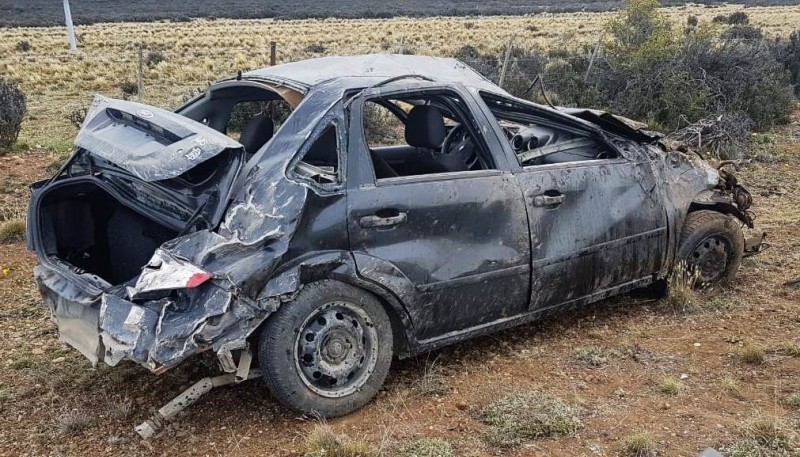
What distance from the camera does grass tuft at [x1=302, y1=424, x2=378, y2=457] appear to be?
3318 mm

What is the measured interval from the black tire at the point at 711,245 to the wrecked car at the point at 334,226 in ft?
0.73

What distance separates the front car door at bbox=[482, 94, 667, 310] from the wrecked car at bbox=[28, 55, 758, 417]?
13 millimetres

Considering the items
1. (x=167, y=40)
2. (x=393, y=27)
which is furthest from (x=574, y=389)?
(x=393, y=27)

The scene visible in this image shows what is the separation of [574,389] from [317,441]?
149 centimetres

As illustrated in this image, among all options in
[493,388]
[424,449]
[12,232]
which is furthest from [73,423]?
[12,232]

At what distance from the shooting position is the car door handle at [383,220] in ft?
12.3

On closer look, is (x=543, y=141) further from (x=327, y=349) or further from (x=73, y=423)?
(x=73, y=423)

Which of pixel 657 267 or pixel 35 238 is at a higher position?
pixel 35 238

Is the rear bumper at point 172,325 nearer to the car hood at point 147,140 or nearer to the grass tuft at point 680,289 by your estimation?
the car hood at point 147,140

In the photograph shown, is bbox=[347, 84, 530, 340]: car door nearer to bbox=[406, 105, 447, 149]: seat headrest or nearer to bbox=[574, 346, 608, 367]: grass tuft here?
bbox=[406, 105, 447, 149]: seat headrest

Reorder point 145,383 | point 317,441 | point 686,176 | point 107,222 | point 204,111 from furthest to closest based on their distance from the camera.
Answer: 1. point 686,176
2. point 204,111
3. point 107,222
4. point 145,383
5. point 317,441

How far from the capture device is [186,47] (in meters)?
33.9

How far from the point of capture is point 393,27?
48.2 meters

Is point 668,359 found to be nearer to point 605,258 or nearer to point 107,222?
point 605,258
